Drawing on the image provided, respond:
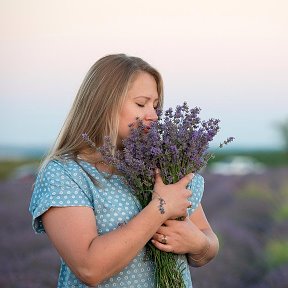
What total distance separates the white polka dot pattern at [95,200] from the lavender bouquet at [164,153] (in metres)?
0.04

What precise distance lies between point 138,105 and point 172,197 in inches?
13.3

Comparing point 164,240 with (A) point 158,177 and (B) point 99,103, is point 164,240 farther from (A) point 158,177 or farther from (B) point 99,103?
(B) point 99,103

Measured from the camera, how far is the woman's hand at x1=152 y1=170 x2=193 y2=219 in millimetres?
2529

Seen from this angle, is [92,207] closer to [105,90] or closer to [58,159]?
[58,159]

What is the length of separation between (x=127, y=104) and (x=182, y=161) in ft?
0.82

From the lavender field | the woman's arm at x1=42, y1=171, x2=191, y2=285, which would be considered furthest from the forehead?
the lavender field

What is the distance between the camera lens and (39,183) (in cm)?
267

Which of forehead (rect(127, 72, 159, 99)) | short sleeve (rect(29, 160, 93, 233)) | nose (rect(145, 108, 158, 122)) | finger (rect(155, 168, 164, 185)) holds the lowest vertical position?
short sleeve (rect(29, 160, 93, 233))

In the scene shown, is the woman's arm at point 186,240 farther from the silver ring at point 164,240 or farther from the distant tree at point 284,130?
the distant tree at point 284,130

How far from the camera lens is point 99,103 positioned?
8.86 ft

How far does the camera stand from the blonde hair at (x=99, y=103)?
8.82 ft

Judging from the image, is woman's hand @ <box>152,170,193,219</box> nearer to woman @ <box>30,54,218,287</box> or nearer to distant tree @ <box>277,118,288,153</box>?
woman @ <box>30,54,218,287</box>

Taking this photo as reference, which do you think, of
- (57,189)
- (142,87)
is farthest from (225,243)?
(57,189)

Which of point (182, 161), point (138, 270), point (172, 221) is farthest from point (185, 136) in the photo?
point (138, 270)
